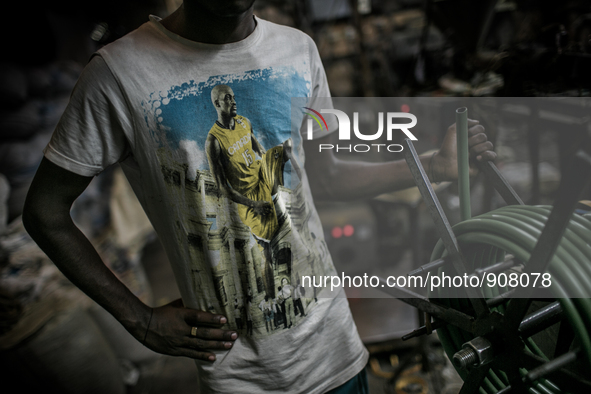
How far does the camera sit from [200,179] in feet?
2.64

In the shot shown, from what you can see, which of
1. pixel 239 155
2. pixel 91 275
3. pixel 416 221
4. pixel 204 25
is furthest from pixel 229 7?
pixel 416 221

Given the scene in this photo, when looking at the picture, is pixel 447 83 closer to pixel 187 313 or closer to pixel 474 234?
pixel 474 234

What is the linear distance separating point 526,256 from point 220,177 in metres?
0.59

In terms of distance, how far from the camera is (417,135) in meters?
0.81

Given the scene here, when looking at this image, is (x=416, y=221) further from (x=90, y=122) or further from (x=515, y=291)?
(x=90, y=122)

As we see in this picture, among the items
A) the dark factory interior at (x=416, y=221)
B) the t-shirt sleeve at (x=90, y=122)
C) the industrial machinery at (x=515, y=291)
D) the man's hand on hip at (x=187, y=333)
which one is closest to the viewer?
the industrial machinery at (x=515, y=291)

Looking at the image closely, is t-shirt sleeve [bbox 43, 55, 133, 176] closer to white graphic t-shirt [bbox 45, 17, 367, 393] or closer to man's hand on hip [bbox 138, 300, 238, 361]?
white graphic t-shirt [bbox 45, 17, 367, 393]

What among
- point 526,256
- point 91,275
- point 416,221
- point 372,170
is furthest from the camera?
point 416,221

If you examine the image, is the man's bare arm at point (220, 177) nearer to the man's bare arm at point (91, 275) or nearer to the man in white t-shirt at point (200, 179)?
the man in white t-shirt at point (200, 179)

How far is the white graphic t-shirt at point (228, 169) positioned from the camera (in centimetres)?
76

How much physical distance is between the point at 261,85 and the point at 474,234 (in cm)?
53

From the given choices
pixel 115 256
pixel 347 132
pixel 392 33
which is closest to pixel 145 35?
pixel 347 132

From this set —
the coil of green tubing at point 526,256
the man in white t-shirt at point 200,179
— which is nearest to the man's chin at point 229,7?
the man in white t-shirt at point 200,179

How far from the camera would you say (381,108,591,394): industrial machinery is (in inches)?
20.9
